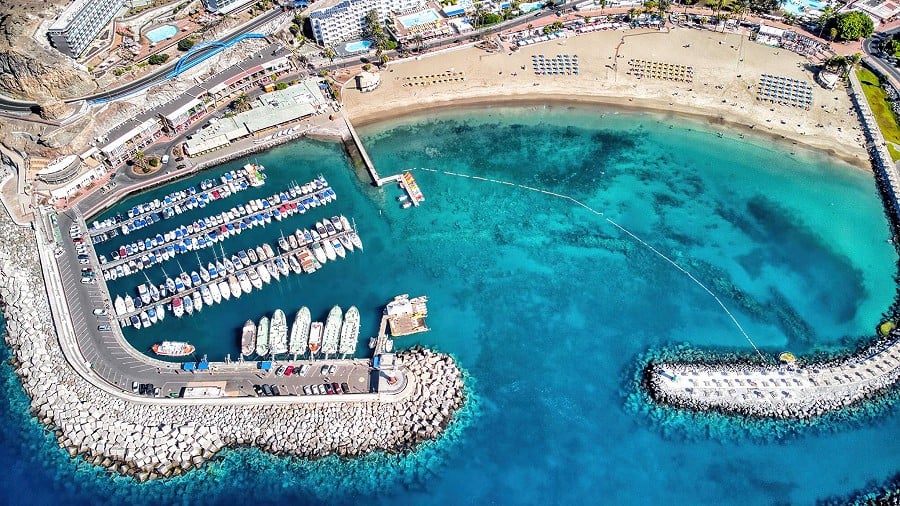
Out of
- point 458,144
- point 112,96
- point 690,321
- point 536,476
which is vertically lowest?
point 536,476

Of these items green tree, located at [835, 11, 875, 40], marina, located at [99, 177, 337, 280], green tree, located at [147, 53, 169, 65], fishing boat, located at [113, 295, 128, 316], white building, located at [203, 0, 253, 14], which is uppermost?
white building, located at [203, 0, 253, 14]

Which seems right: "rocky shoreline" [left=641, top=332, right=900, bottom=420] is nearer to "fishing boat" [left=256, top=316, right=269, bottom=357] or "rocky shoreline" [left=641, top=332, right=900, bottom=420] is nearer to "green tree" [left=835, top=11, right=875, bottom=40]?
"fishing boat" [left=256, top=316, right=269, bottom=357]

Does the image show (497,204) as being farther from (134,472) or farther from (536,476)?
(134,472)

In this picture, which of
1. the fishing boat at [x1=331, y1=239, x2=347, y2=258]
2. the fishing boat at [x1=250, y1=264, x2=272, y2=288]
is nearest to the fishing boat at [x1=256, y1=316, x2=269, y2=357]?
the fishing boat at [x1=250, y1=264, x2=272, y2=288]

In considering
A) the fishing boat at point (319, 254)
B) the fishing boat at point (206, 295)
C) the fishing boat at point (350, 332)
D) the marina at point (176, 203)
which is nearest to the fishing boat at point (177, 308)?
the fishing boat at point (206, 295)

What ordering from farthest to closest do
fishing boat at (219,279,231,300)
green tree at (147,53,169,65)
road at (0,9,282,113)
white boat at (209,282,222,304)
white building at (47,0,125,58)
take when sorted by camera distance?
green tree at (147,53,169,65) → white building at (47,0,125,58) → road at (0,9,282,113) → fishing boat at (219,279,231,300) → white boat at (209,282,222,304)

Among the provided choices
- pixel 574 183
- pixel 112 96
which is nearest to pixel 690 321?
pixel 574 183
